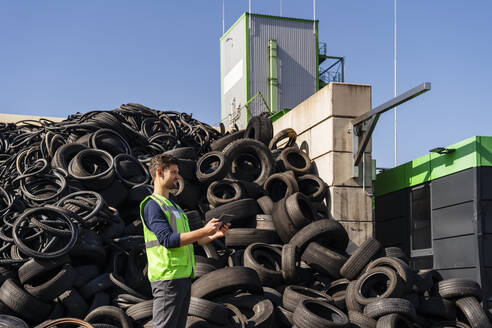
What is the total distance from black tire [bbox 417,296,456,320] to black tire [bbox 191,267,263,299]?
8.12 feet

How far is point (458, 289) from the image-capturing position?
8359 millimetres

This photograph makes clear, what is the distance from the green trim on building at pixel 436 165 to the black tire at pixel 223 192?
332 cm

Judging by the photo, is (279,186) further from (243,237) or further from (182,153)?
(243,237)

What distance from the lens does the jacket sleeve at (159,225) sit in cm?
438

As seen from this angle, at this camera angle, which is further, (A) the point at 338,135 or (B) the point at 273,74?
(B) the point at 273,74

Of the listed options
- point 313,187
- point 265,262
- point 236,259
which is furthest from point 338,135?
point 236,259

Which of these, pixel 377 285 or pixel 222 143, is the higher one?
pixel 222 143

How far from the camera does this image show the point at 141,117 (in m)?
15.2

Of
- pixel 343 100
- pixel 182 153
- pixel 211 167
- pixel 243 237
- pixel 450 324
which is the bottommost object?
pixel 450 324

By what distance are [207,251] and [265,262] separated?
0.98m

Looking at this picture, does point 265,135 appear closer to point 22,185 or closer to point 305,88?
point 22,185

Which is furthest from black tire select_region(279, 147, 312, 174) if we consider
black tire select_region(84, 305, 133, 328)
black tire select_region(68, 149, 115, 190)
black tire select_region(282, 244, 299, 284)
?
black tire select_region(84, 305, 133, 328)

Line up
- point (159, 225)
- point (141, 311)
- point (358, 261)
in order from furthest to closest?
point (358, 261)
point (141, 311)
point (159, 225)

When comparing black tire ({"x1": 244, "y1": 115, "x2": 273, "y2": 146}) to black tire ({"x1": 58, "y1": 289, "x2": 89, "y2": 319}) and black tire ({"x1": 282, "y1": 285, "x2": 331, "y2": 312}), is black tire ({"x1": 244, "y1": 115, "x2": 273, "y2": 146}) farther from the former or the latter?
black tire ({"x1": 58, "y1": 289, "x2": 89, "y2": 319})
